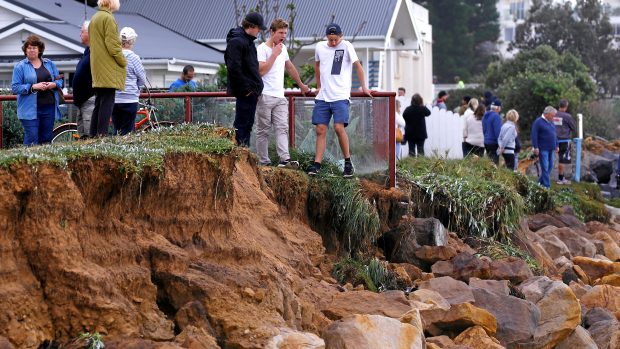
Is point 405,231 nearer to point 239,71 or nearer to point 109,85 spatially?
point 239,71

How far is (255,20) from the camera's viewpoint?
1354cm

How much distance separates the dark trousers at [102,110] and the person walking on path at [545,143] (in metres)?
12.4

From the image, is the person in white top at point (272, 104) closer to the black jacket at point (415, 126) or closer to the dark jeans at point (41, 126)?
the dark jeans at point (41, 126)

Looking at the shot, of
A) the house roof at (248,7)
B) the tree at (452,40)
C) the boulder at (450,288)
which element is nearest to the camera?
the boulder at (450,288)

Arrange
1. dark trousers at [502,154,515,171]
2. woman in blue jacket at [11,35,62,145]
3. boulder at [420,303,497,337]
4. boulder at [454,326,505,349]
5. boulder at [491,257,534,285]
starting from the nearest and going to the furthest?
boulder at [454,326,505,349] < boulder at [420,303,497,337] < woman in blue jacket at [11,35,62,145] < boulder at [491,257,534,285] < dark trousers at [502,154,515,171]

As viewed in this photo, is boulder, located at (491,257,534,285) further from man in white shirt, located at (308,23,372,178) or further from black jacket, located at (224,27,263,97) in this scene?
black jacket, located at (224,27,263,97)

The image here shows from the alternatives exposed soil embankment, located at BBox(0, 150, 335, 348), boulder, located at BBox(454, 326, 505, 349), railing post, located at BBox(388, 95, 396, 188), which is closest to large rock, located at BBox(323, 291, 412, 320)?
exposed soil embankment, located at BBox(0, 150, 335, 348)

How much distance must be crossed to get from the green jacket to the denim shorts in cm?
261

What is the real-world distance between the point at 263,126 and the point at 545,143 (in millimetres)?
10622

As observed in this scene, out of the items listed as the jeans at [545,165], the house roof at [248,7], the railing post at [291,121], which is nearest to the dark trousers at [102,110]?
the railing post at [291,121]

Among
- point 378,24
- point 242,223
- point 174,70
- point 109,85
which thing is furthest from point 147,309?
point 378,24

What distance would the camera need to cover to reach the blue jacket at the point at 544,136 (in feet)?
77.8

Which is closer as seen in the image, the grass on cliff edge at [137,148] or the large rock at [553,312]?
the grass on cliff edge at [137,148]

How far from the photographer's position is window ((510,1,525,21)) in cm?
9750
